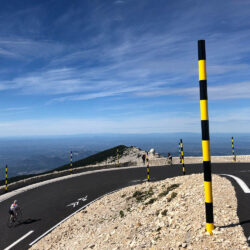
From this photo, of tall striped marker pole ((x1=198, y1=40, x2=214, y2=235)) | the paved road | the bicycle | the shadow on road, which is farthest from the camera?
the shadow on road

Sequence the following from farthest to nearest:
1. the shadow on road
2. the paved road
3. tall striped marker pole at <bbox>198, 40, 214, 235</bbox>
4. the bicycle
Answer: the shadow on road < the bicycle < the paved road < tall striped marker pole at <bbox>198, 40, 214, 235</bbox>

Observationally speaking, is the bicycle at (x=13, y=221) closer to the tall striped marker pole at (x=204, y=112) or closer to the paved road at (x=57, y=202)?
the paved road at (x=57, y=202)

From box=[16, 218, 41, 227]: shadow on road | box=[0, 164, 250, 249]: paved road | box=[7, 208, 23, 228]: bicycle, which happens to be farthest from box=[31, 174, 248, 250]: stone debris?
box=[7, 208, 23, 228]: bicycle

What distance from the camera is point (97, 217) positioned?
35.9 ft

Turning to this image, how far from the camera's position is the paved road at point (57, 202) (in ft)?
30.0

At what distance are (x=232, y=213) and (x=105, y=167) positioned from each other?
21.9m

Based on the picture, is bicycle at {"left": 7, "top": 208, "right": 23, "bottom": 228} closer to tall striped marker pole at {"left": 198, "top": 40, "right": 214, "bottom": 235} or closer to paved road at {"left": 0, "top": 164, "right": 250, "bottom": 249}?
paved road at {"left": 0, "top": 164, "right": 250, "bottom": 249}

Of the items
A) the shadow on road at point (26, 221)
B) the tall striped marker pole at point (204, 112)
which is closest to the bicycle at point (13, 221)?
the shadow on road at point (26, 221)

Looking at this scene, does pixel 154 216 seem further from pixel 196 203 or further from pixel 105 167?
pixel 105 167

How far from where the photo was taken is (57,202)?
13914 millimetres

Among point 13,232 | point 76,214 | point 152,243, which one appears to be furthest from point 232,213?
point 13,232

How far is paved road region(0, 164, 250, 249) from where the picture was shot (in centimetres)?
916

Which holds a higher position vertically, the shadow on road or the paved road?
the paved road

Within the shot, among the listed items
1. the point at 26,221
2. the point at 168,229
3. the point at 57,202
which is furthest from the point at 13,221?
the point at 168,229
